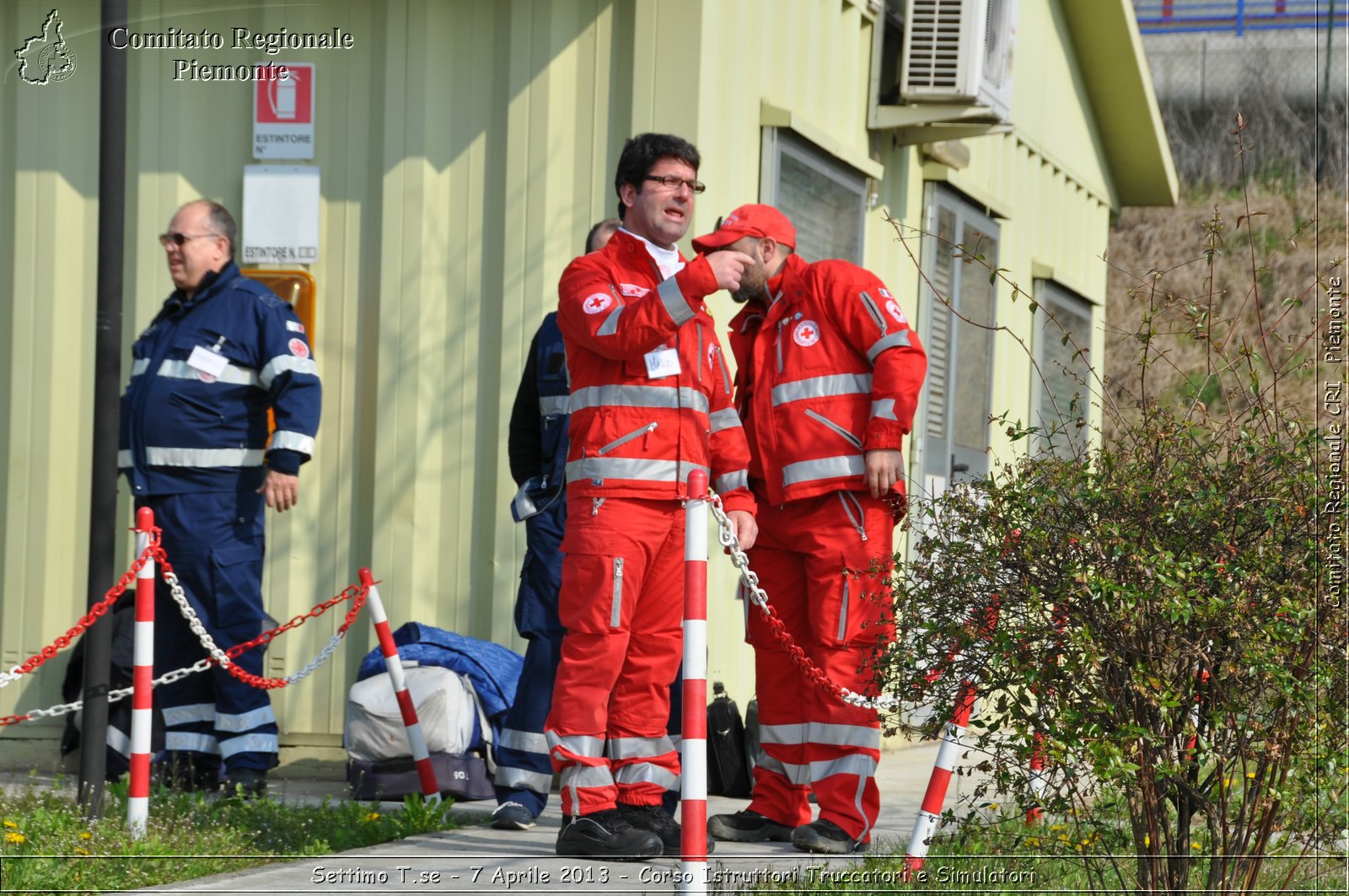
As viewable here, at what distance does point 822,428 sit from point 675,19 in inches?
91.6

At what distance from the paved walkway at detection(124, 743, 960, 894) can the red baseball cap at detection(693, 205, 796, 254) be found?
1.95 metres

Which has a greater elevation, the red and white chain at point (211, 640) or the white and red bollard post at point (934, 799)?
the red and white chain at point (211, 640)

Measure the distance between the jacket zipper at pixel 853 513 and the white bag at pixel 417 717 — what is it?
1.84 metres

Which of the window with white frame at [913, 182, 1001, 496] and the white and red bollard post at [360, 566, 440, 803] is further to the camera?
the window with white frame at [913, 182, 1001, 496]

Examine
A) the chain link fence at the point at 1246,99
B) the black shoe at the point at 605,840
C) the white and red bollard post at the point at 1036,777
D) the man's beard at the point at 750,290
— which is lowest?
the black shoe at the point at 605,840

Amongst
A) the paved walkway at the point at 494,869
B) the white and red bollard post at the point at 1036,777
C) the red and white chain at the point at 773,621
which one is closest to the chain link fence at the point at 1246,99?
the red and white chain at the point at 773,621

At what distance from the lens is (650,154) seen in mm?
5543

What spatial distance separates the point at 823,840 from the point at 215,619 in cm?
264

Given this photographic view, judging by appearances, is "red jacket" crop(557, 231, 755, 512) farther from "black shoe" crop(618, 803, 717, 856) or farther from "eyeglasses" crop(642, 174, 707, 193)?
"black shoe" crop(618, 803, 717, 856)

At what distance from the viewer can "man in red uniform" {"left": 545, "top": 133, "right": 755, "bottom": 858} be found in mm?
5266

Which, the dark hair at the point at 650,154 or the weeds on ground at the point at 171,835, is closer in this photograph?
the weeds on ground at the point at 171,835

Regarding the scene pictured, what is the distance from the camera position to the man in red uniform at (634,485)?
527 cm

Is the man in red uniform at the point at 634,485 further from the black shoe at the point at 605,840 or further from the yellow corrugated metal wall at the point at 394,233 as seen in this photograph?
the yellow corrugated metal wall at the point at 394,233

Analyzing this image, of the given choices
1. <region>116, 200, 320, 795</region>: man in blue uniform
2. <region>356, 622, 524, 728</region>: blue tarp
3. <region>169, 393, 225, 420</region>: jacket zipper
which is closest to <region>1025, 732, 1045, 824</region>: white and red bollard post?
<region>356, 622, 524, 728</region>: blue tarp
